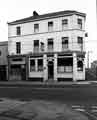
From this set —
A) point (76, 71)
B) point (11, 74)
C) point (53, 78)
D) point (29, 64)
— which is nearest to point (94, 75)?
point (76, 71)

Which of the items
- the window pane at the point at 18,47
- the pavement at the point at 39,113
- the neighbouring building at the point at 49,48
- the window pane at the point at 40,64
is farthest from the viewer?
the window pane at the point at 18,47

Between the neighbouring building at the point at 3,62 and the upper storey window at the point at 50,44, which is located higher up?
the upper storey window at the point at 50,44

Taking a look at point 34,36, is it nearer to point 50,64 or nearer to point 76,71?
point 50,64

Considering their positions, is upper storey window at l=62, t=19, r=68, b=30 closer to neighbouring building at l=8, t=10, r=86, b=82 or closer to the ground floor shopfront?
neighbouring building at l=8, t=10, r=86, b=82

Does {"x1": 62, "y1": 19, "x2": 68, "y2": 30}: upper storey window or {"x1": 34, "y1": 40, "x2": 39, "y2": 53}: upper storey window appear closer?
{"x1": 62, "y1": 19, "x2": 68, "y2": 30}: upper storey window

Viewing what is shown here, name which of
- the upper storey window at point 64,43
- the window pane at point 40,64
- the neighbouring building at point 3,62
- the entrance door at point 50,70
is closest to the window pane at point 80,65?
the upper storey window at point 64,43

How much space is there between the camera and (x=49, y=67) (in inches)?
1206

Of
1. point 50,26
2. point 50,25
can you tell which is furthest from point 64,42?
point 50,25

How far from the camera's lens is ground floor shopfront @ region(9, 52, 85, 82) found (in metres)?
29.0

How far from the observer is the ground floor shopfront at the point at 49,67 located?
29.0 m

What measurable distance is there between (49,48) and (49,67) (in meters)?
3.27

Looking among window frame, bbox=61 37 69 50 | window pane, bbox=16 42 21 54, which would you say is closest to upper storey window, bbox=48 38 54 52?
window frame, bbox=61 37 69 50

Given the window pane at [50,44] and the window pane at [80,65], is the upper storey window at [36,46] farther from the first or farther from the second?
the window pane at [80,65]

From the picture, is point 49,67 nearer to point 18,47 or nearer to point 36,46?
point 36,46
